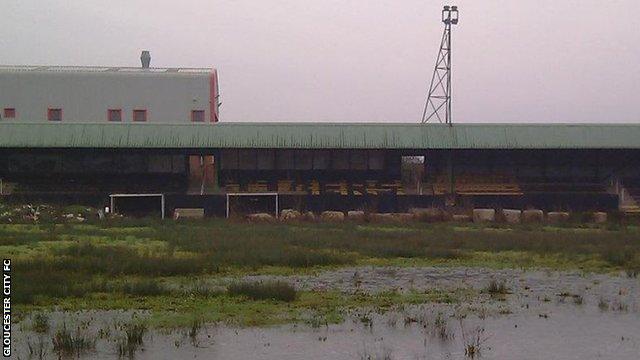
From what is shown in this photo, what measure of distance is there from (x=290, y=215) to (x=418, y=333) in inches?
1114

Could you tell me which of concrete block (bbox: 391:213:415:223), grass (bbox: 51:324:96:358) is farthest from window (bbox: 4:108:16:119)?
grass (bbox: 51:324:96:358)

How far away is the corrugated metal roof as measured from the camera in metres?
46.0

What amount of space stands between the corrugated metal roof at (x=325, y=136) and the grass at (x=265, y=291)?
31.0 meters

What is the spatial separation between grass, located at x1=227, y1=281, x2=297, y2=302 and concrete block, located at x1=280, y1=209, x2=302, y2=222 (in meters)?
22.3

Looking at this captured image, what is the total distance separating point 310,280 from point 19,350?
26.4 ft

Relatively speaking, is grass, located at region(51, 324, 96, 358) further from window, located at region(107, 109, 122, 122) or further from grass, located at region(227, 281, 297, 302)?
window, located at region(107, 109, 122, 122)

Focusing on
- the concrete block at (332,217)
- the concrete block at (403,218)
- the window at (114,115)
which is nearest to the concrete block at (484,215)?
the concrete block at (403,218)

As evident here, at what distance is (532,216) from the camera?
4059cm

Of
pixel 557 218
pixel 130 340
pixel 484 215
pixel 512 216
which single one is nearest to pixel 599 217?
pixel 557 218

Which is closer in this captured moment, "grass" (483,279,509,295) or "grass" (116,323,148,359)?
"grass" (116,323,148,359)

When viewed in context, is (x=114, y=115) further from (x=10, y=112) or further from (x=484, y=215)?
(x=484, y=215)

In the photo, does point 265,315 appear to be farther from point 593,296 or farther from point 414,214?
point 414,214

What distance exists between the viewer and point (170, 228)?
3136 centimetres

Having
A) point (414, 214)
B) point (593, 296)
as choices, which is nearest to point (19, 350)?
point (593, 296)
